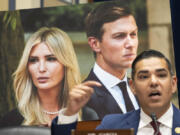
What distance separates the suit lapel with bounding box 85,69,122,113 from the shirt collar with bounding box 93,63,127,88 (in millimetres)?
35

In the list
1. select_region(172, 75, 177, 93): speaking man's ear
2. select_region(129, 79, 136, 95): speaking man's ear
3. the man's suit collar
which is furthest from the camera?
the man's suit collar

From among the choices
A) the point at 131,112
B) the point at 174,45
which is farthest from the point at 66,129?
the point at 174,45

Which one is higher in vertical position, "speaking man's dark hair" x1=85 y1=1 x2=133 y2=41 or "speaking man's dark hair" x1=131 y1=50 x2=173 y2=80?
"speaking man's dark hair" x1=85 y1=1 x2=133 y2=41

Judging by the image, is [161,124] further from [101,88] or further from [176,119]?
[101,88]

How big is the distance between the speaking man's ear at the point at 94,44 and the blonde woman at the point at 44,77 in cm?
20

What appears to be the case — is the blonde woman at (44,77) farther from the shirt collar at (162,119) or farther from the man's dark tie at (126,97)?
the shirt collar at (162,119)

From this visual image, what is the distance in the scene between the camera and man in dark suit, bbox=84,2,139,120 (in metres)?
3.33

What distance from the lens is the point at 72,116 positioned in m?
3.37

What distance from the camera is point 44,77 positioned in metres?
3.57

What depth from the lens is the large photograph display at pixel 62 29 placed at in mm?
3311

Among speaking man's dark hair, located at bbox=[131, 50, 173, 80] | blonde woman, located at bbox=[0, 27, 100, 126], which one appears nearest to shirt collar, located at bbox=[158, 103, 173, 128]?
speaking man's dark hair, located at bbox=[131, 50, 173, 80]

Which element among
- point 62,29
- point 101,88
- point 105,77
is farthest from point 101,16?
point 101,88

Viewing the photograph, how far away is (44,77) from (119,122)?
0.92m

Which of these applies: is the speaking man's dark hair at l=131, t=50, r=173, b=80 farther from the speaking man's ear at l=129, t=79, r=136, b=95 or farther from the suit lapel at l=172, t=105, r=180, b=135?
the suit lapel at l=172, t=105, r=180, b=135
